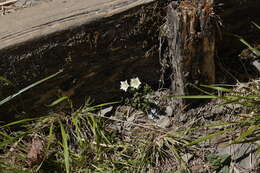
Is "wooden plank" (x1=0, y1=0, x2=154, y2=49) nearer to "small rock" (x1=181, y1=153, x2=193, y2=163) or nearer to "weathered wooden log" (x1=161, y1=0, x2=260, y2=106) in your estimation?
"weathered wooden log" (x1=161, y1=0, x2=260, y2=106)

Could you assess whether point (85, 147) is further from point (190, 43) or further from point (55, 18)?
point (190, 43)

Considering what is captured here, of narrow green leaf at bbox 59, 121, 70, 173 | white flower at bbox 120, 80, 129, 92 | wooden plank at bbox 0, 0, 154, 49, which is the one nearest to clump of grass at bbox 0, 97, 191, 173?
narrow green leaf at bbox 59, 121, 70, 173

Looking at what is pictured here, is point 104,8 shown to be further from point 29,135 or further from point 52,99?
point 29,135

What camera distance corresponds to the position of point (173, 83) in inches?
116

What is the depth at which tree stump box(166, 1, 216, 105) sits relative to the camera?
244 cm

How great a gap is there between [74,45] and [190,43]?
78 cm

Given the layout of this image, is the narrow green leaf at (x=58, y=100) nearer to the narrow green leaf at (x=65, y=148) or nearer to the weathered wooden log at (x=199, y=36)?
the narrow green leaf at (x=65, y=148)

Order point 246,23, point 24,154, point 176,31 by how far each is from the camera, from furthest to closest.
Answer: point 246,23
point 24,154
point 176,31

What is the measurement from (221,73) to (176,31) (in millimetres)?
800

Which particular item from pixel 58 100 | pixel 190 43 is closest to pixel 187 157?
pixel 190 43

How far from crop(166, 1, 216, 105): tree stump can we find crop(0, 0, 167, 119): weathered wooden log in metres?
0.18

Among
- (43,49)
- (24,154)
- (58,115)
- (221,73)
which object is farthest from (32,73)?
(221,73)

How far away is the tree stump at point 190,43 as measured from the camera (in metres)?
2.44

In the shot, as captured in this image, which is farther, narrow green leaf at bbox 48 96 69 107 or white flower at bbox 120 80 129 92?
white flower at bbox 120 80 129 92
